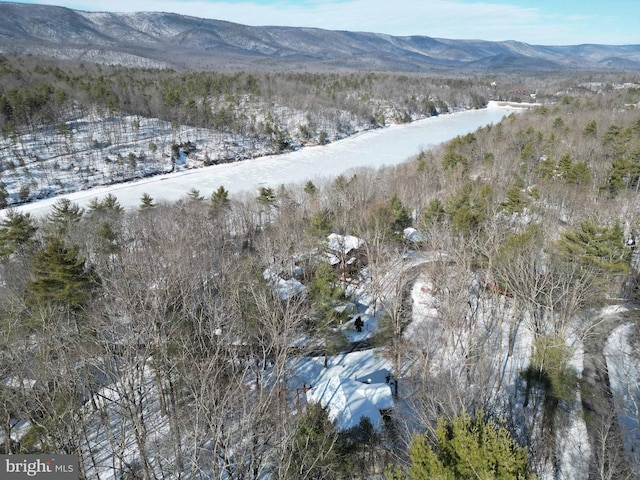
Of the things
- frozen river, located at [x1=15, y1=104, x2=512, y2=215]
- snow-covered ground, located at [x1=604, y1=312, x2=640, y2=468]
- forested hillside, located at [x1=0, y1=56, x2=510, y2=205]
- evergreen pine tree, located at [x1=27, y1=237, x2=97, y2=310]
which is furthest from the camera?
forested hillside, located at [x1=0, y1=56, x2=510, y2=205]

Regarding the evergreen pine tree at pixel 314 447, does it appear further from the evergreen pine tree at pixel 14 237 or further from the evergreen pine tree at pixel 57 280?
the evergreen pine tree at pixel 14 237

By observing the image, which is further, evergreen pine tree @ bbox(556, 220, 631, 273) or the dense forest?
evergreen pine tree @ bbox(556, 220, 631, 273)

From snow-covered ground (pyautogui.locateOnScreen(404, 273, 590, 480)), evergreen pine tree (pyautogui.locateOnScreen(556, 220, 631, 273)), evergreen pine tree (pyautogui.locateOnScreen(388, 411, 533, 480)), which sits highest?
evergreen pine tree (pyautogui.locateOnScreen(556, 220, 631, 273))

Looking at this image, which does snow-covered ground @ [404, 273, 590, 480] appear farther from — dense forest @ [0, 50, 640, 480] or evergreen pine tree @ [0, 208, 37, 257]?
evergreen pine tree @ [0, 208, 37, 257]

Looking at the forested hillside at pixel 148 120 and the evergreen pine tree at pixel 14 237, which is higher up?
the forested hillside at pixel 148 120

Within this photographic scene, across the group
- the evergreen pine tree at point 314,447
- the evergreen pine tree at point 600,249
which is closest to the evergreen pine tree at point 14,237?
the evergreen pine tree at point 314,447

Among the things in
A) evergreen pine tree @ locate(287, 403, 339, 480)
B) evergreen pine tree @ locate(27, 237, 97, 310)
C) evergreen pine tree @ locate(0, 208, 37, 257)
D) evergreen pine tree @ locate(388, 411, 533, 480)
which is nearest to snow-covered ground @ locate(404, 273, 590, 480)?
evergreen pine tree @ locate(388, 411, 533, 480)

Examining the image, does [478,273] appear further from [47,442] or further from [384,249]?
[47,442]

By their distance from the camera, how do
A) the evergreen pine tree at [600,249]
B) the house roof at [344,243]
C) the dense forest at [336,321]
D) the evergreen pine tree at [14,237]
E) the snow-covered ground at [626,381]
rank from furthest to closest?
the house roof at [344,243]
the evergreen pine tree at [14,237]
the evergreen pine tree at [600,249]
the snow-covered ground at [626,381]
the dense forest at [336,321]
